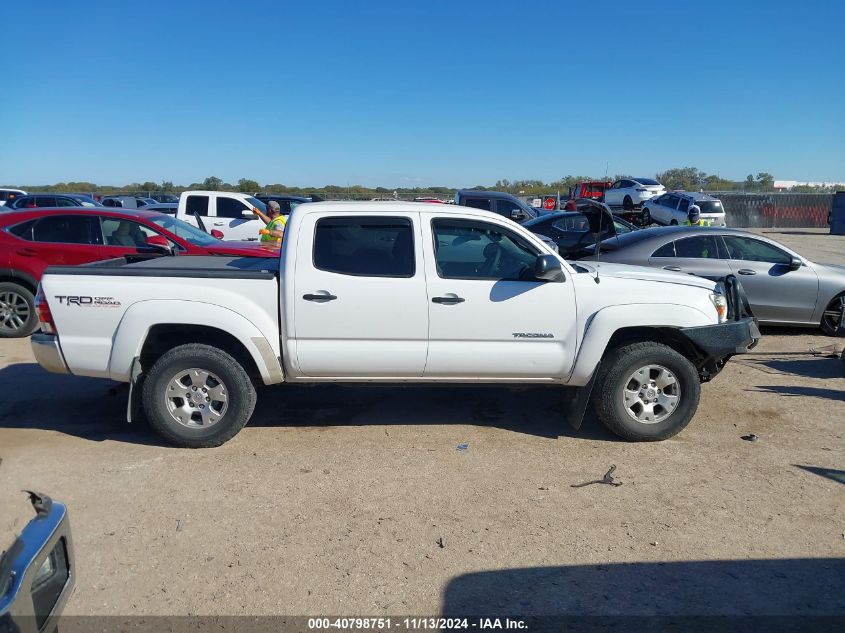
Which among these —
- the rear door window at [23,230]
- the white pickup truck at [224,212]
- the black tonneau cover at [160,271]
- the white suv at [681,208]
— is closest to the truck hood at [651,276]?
the black tonneau cover at [160,271]

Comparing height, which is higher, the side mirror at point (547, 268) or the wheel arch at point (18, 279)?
the side mirror at point (547, 268)

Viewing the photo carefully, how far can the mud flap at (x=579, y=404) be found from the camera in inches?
216

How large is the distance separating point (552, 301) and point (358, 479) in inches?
78.0

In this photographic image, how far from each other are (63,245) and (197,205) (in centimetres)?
815

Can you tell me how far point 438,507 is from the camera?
4.48 m

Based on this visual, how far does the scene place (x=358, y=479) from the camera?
4.88 meters

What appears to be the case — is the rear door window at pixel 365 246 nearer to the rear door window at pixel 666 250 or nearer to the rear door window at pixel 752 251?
the rear door window at pixel 666 250

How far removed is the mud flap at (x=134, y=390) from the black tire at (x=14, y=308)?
15.7ft

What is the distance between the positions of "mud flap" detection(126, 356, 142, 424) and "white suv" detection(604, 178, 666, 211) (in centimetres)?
2878

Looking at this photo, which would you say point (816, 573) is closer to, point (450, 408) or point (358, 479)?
point (358, 479)

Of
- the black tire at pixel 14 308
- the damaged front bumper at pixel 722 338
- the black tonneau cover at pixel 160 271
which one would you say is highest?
the black tonneau cover at pixel 160 271

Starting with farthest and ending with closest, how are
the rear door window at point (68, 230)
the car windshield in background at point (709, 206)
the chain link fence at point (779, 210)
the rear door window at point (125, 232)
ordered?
1. the chain link fence at point (779, 210)
2. the car windshield in background at point (709, 206)
3. the rear door window at point (125, 232)
4. the rear door window at point (68, 230)

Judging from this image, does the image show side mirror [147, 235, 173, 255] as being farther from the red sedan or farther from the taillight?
the taillight

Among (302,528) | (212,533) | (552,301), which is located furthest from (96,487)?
(552,301)
